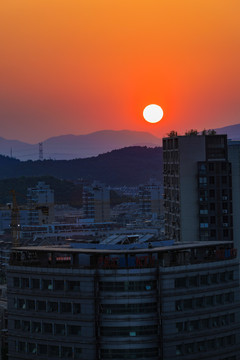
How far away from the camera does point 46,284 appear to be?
4872 cm

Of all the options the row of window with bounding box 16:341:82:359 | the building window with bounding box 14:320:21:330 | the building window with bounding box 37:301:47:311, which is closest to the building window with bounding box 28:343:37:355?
the row of window with bounding box 16:341:82:359

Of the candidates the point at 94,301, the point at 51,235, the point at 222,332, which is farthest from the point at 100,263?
the point at 51,235

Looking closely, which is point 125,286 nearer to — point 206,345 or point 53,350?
point 53,350

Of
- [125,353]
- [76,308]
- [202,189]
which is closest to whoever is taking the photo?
[125,353]

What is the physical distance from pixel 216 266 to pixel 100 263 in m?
6.90

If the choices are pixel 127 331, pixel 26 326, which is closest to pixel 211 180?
pixel 26 326

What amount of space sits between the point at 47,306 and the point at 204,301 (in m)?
8.58

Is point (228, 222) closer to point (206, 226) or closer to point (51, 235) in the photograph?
point (206, 226)

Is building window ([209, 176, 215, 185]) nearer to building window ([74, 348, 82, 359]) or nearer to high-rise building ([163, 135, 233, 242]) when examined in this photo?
high-rise building ([163, 135, 233, 242])

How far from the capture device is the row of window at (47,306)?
156 feet

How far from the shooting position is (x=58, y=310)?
48.2 metres

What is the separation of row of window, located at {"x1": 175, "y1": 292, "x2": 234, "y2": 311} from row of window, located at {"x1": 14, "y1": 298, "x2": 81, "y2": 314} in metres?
5.50

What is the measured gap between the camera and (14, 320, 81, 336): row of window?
4775 centimetres

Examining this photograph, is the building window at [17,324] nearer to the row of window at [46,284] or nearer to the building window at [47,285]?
the row of window at [46,284]
